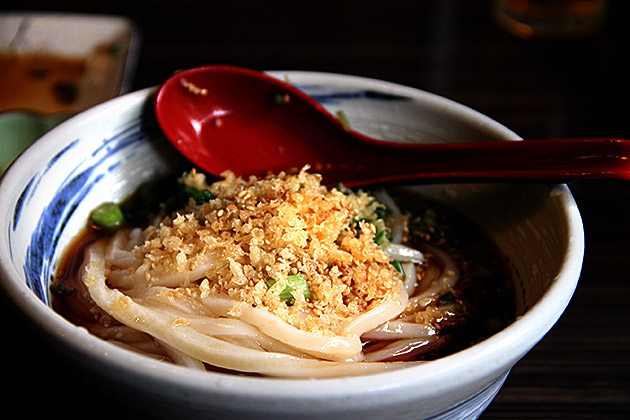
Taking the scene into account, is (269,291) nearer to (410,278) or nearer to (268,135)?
(410,278)

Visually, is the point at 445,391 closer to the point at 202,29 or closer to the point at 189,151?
the point at 189,151

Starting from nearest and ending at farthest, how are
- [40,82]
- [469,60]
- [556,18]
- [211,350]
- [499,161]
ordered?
[211,350], [499,161], [40,82], [469,60], [556,18]

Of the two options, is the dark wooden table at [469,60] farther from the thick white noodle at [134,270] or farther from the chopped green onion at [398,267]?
the thick white noodle at [134,270]

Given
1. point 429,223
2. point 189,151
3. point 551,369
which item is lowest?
point 551,369

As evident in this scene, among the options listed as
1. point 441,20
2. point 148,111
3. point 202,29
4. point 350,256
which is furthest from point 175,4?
point 350,256

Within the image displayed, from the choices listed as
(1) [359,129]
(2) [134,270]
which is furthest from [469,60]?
(2) [134,270]

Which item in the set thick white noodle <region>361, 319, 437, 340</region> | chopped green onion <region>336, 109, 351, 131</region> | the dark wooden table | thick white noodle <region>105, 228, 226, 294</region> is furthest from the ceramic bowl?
the dark wooden table

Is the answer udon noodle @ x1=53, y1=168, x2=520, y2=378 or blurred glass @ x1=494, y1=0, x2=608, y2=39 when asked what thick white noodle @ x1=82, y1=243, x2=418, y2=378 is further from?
blurred glass @ x1=494, y1=0, x2=608, y2=39
